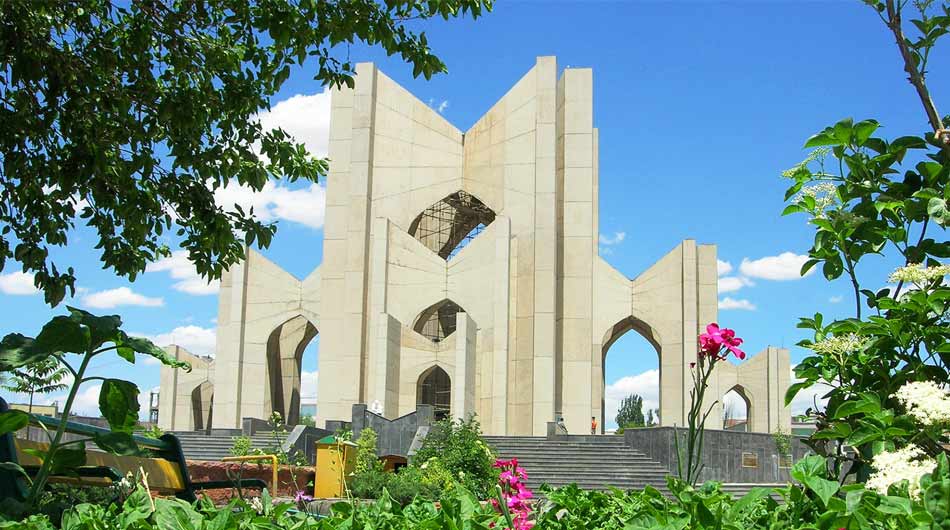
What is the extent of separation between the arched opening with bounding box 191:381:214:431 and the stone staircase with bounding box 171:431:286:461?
45.8 feet

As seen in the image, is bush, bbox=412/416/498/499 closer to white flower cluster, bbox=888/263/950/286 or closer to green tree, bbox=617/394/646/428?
white flower cluster, bbox=888/263/950/286

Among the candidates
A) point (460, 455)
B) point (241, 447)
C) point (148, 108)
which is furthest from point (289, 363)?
point (148, 108)

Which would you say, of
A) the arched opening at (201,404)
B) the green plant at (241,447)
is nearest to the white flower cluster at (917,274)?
the green plant at (241,447)

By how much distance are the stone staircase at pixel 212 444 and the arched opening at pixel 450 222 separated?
1280 centimetres

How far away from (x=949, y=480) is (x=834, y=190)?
1.86 metres

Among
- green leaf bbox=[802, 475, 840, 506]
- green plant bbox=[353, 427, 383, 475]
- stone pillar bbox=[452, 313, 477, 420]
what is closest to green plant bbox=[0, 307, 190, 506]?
green leaf bbox=[802, 475, 840, 506]

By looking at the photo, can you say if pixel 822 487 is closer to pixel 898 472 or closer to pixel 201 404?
pixel 898 472

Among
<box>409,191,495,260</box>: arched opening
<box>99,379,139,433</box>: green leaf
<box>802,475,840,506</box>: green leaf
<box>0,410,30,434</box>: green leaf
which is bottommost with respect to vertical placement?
<box>802,475,840,506</box>: green leaf

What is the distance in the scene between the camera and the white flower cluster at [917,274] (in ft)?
8.20

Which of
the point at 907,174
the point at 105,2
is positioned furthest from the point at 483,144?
the point at 907,174

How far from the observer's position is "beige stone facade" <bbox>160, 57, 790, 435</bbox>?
27672 mm

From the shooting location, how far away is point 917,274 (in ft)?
8.31

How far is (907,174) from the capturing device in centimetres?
303

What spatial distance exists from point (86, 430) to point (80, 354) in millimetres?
882
